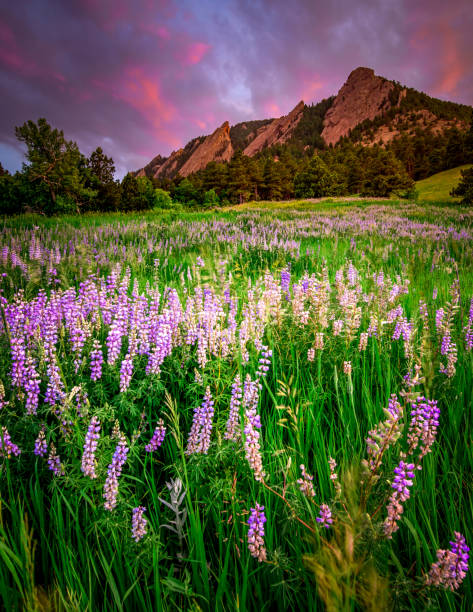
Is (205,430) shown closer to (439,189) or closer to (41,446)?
(41,446)

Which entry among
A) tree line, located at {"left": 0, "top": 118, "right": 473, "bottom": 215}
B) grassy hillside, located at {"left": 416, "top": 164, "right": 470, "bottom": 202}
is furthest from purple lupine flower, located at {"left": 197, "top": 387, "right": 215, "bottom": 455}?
grassy hillside, located at {"left": 416, "top": 164, "right": 470, "bottom": 202}

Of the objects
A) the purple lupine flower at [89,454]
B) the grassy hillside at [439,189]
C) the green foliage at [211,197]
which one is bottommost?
the purple lupine flower at [89,454]

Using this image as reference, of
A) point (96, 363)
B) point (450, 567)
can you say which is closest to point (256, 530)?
point (450, 567)

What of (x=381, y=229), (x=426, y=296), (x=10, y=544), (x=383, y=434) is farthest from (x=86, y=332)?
(x=381, y=229)

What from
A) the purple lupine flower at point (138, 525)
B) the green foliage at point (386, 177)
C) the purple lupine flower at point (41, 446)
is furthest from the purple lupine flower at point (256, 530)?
the green foliage at point (386, 177)

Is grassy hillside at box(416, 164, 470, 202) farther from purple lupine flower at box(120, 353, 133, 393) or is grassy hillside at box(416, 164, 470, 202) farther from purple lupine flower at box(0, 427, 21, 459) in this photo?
purple lupine flower at box(0, 427, 21, 459)

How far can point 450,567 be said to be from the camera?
100 cm

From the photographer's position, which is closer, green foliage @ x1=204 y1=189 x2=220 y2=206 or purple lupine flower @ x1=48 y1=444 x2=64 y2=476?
purple lupine flower @ x1=48 y1=444 x2=64 y2=476

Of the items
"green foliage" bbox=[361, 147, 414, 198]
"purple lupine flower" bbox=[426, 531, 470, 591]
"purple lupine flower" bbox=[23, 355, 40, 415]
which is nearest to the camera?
"purple lupine flower" bbox=[426, 531, 470, 591]

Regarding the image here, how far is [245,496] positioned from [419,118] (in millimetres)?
221836

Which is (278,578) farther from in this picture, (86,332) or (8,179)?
(8,179)

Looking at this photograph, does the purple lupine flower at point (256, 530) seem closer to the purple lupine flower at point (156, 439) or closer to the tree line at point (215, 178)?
the purple lupine flower at point (156, 439)

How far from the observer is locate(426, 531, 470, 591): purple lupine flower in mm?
973

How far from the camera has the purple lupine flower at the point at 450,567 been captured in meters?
0.97
